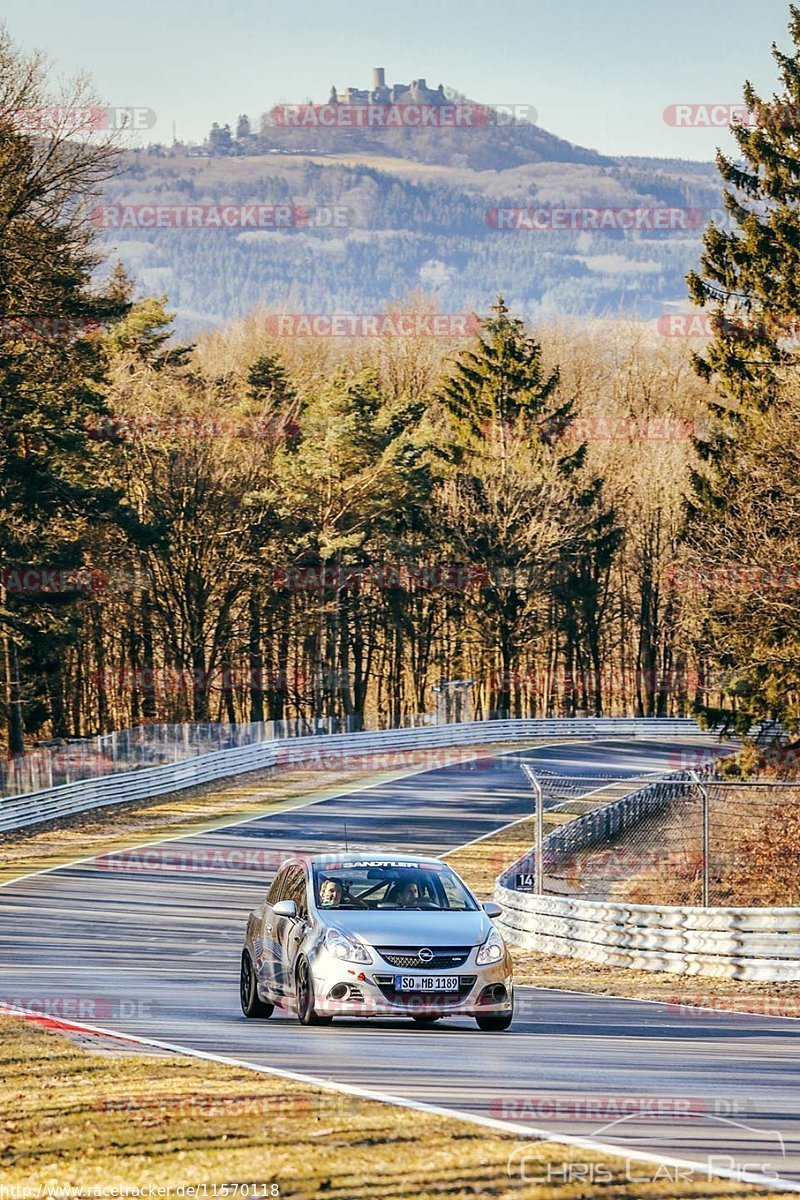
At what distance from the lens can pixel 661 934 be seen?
21312 millimetres

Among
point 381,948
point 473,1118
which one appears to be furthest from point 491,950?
point 473,1118

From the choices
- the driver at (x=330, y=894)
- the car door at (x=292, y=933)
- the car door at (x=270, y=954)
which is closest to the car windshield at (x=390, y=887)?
the driver at (x=330, y=894)

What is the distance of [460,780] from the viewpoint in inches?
2012

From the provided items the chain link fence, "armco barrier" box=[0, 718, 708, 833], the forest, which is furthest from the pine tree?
"armco barrier" box=[0, 718, 708, 833]

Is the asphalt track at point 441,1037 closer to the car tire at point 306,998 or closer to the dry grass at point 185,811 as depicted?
the car tire at point 306,998

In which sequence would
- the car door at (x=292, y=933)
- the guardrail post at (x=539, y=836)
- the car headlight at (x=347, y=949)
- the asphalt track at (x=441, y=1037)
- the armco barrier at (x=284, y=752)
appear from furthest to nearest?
the armco barrier at (x=284, y=752)
the guardrail post at (x=539, y=836)
the car door at (x=292, y=933)
the car headlight at (x=347, y=949)
the asphalt track at (x=441, y=1037)

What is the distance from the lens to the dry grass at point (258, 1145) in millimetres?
8891

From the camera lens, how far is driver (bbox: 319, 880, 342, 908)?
15619 mm

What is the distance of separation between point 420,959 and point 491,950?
663 mm

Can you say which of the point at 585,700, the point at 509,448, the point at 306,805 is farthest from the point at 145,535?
the point at 585,700

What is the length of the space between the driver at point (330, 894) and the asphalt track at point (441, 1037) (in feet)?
3.57

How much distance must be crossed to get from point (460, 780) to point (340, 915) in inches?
1415

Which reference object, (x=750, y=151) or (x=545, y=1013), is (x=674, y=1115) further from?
(x=750, y=151)

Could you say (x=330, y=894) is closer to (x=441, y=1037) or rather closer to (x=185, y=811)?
(x=441, y=1037)
